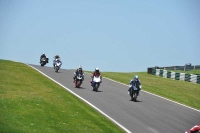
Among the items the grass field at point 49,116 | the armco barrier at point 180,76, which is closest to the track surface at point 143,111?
the grass field at point 49,116

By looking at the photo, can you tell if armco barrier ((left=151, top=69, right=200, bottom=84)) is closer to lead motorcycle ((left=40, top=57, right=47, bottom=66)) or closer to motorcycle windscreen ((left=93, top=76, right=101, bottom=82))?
lead motorcycle ((left=40, top=57, right=47, bottom=66))

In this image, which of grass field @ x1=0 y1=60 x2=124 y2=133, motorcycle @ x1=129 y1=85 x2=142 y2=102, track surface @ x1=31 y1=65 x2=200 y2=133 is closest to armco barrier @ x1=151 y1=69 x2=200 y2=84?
track surface @ x1=31 y1=65 x2=200 y2=133

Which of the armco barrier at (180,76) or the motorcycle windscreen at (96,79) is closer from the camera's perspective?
the motorcycle windscreen at (96,79)

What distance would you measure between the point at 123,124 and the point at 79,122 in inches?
102

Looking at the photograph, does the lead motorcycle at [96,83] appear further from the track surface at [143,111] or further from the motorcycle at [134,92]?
the motorcycle at [134,92]

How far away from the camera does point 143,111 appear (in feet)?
81.9

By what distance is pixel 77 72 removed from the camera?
35.3 m

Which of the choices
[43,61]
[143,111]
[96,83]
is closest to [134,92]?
[143,111]

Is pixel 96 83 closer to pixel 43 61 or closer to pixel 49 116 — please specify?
pixel 49 116

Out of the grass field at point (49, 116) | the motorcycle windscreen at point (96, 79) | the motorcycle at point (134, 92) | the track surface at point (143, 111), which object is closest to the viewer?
the grass field at point (49, 116)

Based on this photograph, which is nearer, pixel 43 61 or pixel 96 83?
pixel 96 83

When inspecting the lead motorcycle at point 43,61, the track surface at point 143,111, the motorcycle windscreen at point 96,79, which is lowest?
the track surface at point 143,111

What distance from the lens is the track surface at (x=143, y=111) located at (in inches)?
813

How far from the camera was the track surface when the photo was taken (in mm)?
20656
